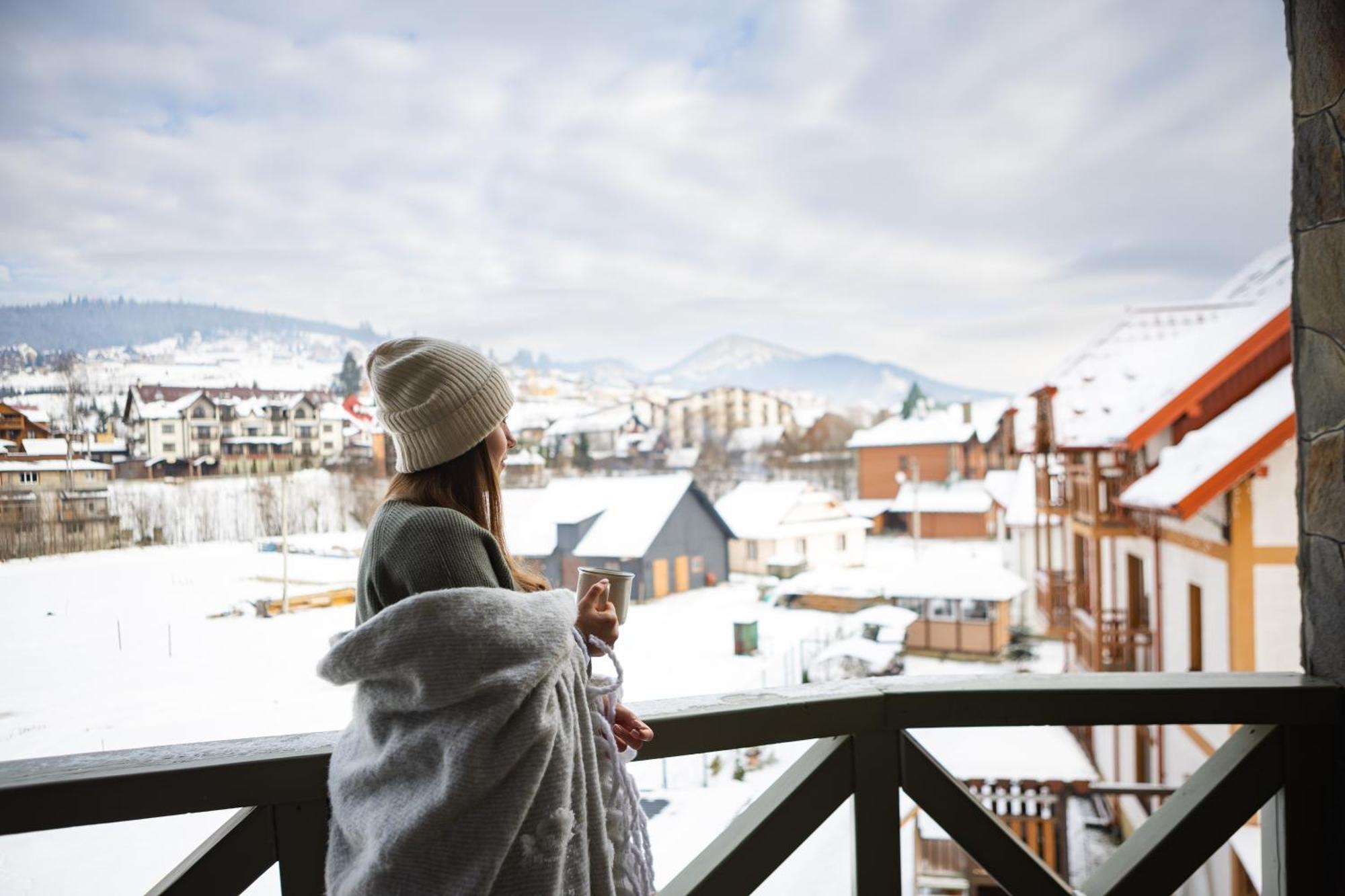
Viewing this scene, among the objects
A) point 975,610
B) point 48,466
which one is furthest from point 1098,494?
point 48,466

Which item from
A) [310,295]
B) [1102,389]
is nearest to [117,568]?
[310,295]

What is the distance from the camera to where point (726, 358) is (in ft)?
10.2

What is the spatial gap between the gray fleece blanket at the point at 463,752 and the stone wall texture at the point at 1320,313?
1119 mm

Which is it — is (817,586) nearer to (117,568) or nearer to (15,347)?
(117,568)

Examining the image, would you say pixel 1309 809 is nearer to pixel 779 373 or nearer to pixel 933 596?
pixel 933 596

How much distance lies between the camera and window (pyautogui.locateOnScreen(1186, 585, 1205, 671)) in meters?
4.24

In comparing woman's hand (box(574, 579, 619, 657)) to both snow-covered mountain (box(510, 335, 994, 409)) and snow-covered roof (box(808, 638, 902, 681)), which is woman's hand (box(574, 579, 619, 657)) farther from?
snow-covered roof (box(808, 638, 902, 681))

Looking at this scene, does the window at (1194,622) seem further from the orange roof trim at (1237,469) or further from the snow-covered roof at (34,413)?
the snow-covered roof at (34,413)

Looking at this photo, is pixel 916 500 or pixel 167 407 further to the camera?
pixel 916 500

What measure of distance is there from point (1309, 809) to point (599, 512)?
5.06 ft

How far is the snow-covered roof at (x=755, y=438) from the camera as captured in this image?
2889 mm

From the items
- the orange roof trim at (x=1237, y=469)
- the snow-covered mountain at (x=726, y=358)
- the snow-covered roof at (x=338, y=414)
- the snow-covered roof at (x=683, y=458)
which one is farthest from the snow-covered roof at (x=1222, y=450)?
the snow-covered roof at (x=338, y=414)

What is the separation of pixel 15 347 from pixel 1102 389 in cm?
515

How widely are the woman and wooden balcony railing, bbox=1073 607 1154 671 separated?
4975 millimetres
